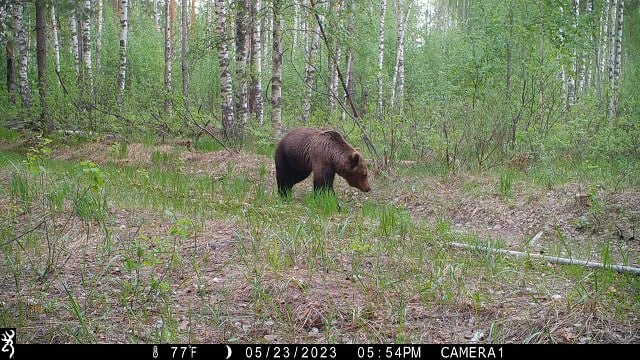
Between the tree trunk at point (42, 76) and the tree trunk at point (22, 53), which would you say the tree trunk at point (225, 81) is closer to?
the tree trunk at point (42, 76)

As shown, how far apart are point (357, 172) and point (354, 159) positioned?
1.08ft

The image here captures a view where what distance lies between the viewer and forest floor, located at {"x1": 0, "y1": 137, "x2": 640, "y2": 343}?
4.40 m

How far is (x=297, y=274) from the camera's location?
17.5 feet

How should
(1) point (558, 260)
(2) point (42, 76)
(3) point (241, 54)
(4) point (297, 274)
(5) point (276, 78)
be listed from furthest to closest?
(2) point (42, 76), (3) point (241, 54), (5) point (276, 78), (1) point (558, 260), (4) point (297, 274)

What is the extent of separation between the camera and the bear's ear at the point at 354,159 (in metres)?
10.5

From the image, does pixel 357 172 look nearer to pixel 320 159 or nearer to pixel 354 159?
pixel 354 159

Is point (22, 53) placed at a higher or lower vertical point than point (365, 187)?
higher

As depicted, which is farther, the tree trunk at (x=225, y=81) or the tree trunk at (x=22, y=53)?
the tree trunk at (x=22, y=53)

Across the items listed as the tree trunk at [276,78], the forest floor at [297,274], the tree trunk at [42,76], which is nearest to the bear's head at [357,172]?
the forest floor at [297,274]

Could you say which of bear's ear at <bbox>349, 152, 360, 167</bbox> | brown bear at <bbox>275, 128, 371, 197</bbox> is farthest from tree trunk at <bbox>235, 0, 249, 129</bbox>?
bear's ear at <bbox>349, 152, 360, 167</bbox>

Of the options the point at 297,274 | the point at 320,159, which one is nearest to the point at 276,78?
the point at 320,159

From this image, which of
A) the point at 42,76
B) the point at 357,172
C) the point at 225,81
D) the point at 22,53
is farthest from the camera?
the point at 22,53
